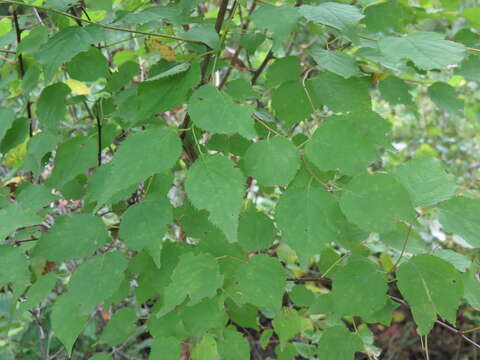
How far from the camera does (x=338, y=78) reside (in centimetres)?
74

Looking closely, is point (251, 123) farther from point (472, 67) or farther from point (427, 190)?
point (472, 67)

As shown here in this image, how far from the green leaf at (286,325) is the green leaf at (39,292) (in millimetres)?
460

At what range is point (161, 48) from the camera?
37.2 inches

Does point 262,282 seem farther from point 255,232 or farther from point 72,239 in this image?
point 72,239

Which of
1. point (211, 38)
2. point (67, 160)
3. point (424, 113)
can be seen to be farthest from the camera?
point (424, 113)

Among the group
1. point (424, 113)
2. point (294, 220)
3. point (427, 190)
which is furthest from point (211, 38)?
point (424, 113)

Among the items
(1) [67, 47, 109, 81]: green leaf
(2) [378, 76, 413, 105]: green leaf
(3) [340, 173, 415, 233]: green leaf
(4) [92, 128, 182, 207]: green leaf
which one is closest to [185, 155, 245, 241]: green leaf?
(4) [92, 128, 182, 207]: green leaf

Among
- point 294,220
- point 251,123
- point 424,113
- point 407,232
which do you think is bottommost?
point 424,113

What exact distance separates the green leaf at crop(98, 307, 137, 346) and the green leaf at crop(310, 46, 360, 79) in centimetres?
65

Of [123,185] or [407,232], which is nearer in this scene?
[123,185]

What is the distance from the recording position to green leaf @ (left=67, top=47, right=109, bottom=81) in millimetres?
814

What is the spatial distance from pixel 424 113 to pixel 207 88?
3.80 metres

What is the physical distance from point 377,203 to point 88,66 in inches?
23.9

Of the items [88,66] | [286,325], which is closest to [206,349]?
[286,325]
